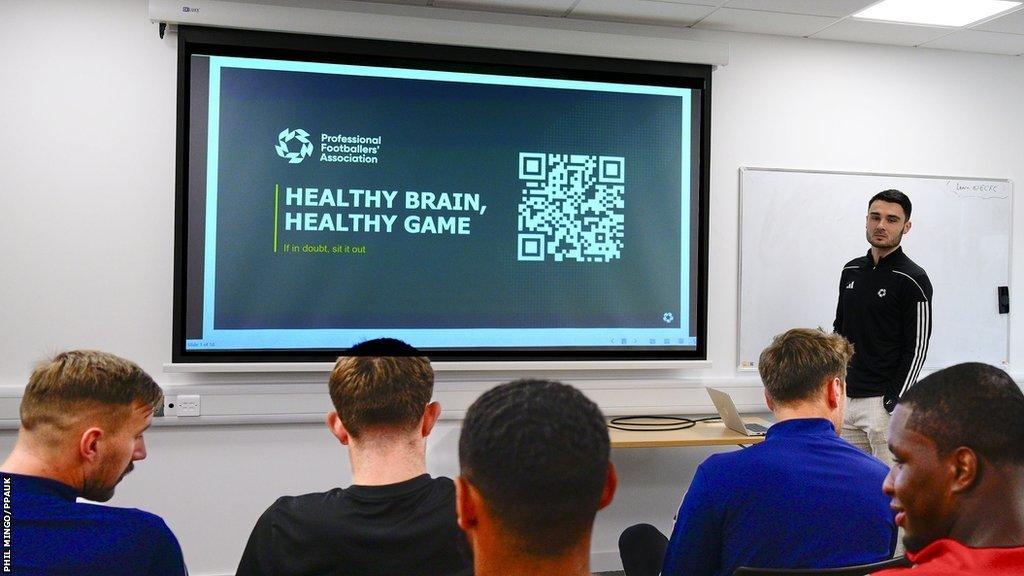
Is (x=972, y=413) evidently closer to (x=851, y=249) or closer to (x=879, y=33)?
(x=851, y=249)

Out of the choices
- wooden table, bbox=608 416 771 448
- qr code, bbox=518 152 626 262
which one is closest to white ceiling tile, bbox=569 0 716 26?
qr code, bbox=518 152 626 262

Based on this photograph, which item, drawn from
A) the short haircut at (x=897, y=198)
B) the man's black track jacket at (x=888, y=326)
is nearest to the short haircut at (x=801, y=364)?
the man's black track jacket at (x=888, y=326)

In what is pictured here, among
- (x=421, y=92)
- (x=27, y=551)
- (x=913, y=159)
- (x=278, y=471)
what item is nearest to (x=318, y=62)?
(x=421, y=92)

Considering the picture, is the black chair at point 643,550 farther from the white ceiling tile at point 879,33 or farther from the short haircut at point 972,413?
the white ceiling tile at point 879,33

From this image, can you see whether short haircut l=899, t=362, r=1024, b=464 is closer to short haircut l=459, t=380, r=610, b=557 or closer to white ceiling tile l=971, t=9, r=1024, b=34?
short haircut l=459, t=380, r=610, b=557

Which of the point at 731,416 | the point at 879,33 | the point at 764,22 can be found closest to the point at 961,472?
the point at 731,416

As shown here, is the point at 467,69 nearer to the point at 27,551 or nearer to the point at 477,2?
the point at 477,2

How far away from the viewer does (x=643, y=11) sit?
3686mm

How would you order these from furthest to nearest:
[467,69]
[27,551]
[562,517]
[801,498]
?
[467,69] → [801,498] → [27,551] → [562,517]

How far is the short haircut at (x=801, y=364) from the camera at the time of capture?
1.96 m

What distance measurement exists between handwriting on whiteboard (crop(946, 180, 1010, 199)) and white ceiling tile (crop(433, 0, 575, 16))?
89.4 inches

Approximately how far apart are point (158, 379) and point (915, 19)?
3839 mm

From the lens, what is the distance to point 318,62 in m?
3.46

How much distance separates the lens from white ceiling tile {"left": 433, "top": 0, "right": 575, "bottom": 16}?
3.56 meters
